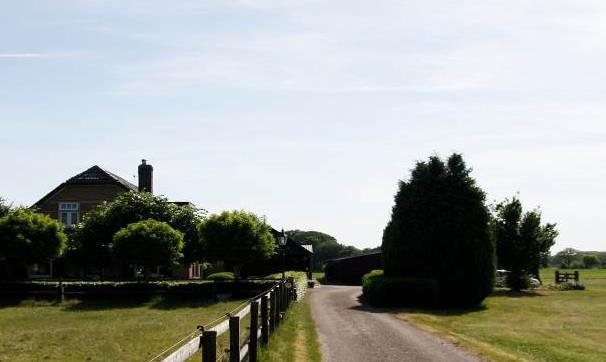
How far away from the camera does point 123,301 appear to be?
39.5 m

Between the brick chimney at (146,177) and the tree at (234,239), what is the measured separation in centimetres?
2242

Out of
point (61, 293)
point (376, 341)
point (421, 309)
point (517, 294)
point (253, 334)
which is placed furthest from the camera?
point (517, 294)

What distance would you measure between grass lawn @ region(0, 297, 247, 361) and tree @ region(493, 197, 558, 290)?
82.4 ft

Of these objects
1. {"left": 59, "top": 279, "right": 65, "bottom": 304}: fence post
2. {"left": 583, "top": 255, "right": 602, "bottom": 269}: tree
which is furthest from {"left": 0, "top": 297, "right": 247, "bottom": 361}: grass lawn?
{"left": 583, "top": 255, "right": 602, "bottom": 269}: tree

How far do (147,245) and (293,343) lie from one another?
1020 inches

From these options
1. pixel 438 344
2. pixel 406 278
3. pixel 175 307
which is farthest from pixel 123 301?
pixel 438 344

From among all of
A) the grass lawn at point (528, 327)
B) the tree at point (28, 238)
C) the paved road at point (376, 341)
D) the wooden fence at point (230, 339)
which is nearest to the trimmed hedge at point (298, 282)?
the grass lawn at point (528, 327)

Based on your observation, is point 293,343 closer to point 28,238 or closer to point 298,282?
point 298,282

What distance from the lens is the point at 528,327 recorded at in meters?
25.9

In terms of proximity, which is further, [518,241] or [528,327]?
[518,241]

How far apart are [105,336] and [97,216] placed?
108 feet

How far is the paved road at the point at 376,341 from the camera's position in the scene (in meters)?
16.7

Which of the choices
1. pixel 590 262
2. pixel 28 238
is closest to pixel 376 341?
pixel 28 238

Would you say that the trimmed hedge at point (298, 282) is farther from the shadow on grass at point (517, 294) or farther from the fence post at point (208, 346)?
the fence post at point (208, 346)
